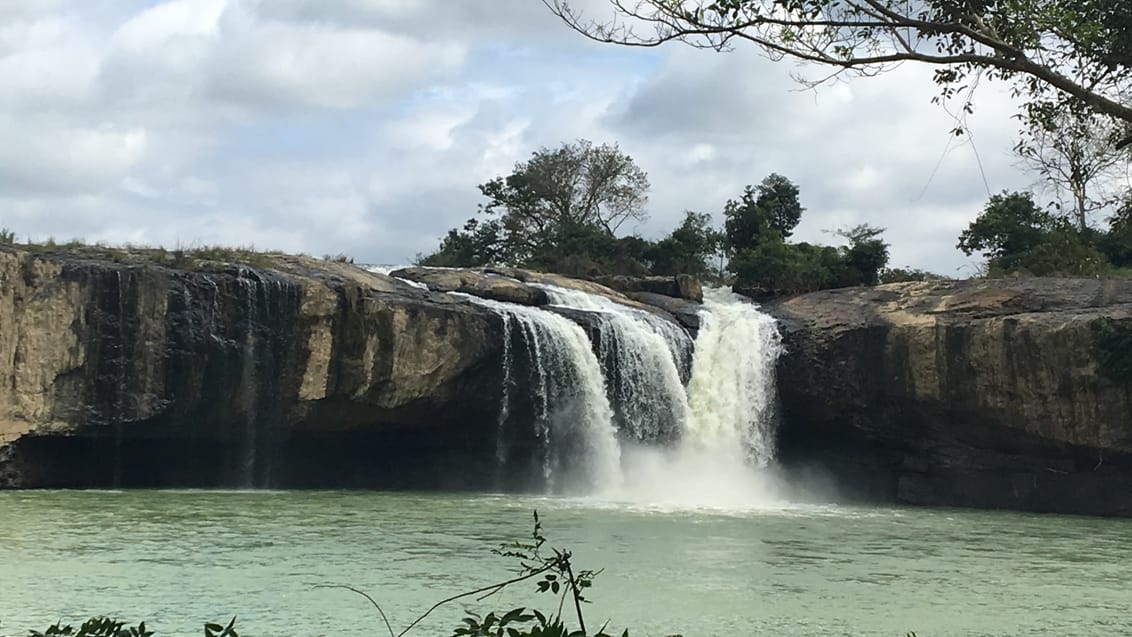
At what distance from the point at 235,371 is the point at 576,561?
1100 centimetres

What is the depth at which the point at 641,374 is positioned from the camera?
23328 mm

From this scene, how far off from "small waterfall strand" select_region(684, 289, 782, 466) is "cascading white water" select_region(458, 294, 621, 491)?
6.96 feet

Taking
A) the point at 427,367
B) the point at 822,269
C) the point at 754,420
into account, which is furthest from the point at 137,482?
the point at 822,269

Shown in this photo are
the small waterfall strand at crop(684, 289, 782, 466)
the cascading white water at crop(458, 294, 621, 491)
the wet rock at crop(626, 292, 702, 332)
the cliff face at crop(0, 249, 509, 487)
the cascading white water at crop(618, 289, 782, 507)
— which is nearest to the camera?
the cliff face at crop(0, 249, 509, 487)

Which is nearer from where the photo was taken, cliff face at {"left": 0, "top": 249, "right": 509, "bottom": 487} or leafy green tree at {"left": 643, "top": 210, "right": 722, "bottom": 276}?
cliff face at {"left": 0, "top": 249, "right": 509, "bottom": 487}

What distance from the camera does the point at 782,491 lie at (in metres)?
24.5

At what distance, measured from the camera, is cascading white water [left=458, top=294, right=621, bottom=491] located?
879 inches

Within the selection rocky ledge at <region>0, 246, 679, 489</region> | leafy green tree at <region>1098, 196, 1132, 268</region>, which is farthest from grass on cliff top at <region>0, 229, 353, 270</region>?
leafy green tree at <region>1098, 196, 1132, 268</region>

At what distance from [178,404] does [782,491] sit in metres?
12.1

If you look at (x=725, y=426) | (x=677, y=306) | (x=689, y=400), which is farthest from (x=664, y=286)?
(x=725, y=426)

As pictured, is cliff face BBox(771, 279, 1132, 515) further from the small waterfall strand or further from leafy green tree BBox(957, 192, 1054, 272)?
leafy green tree BBox(957, 192, 1054, 272)

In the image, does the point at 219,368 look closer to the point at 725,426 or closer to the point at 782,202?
the point at 725,426

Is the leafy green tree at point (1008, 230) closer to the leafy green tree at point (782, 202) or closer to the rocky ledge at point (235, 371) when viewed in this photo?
the leafy green tree at point (782, 202)

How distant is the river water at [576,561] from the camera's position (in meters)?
8.95
